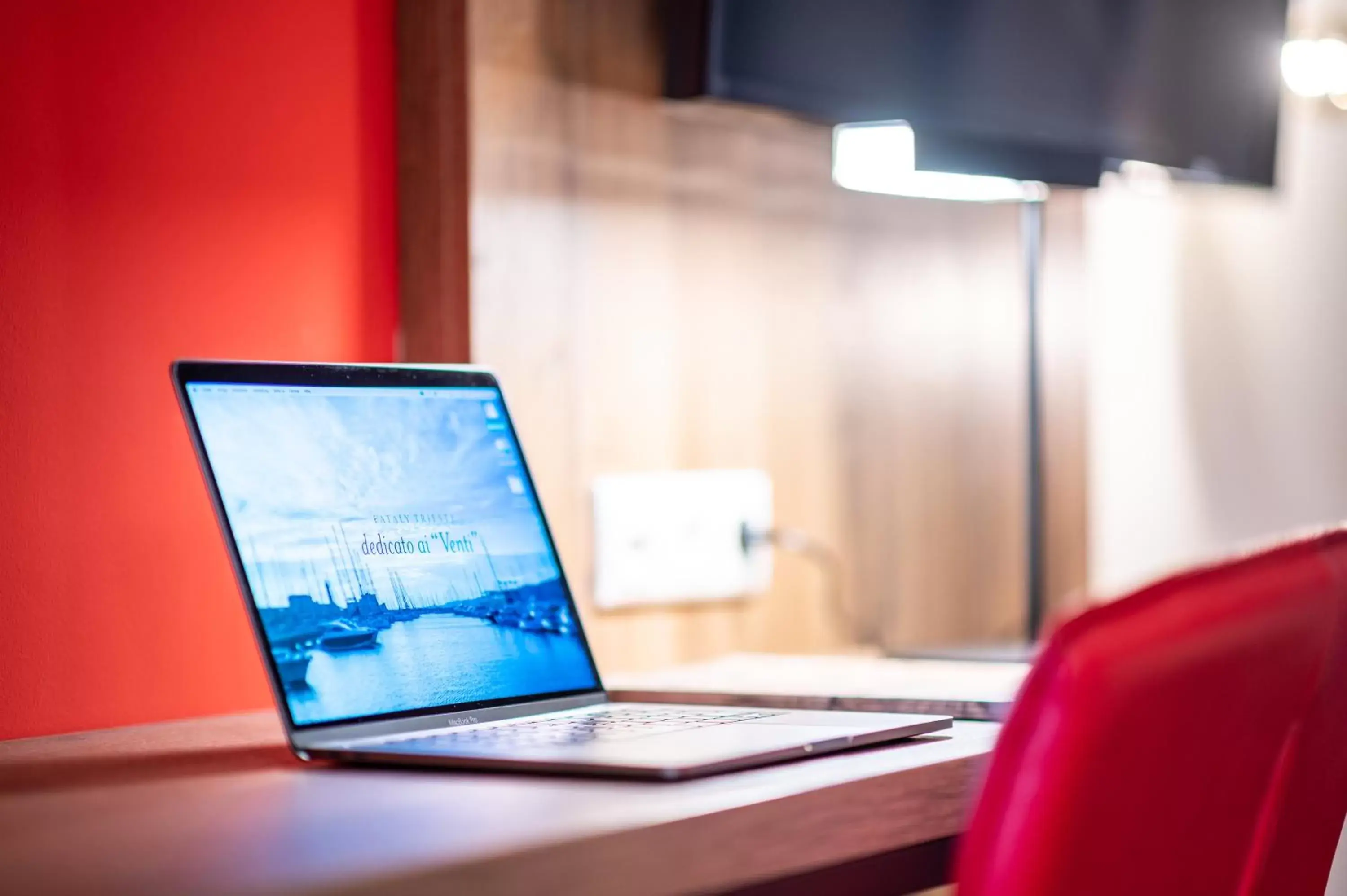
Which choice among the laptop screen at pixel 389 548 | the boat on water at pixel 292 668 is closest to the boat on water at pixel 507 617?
the laptop screen at pixel 389 548

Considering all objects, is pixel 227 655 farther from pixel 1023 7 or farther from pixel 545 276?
pixel 1023 7

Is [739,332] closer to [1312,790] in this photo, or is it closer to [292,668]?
[292,668]

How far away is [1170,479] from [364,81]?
4.24ft

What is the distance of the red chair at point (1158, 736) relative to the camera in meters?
0.59

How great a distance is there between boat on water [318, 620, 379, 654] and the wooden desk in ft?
0.22

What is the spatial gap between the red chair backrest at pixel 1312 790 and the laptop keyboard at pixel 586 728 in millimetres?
315

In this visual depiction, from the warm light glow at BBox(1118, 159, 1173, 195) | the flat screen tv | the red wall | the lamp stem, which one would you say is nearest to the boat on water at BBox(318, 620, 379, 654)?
the red wall

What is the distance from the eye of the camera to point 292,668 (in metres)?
0.93

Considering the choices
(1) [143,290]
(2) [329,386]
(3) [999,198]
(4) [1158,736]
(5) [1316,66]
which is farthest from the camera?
(5) [1316,66]

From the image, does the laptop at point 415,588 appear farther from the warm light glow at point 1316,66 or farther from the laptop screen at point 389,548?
the warm light glow at point 1316,66

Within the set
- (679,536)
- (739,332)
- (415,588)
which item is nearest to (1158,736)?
(415,588)

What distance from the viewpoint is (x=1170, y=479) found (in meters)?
2.19

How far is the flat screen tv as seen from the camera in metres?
1.44

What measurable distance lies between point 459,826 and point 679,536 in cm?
84
